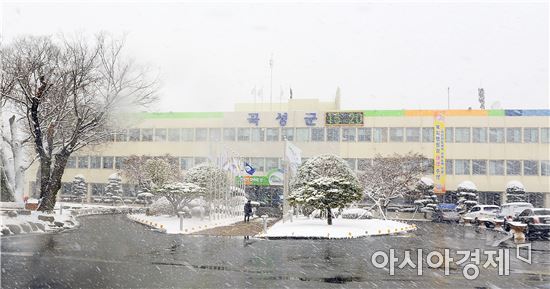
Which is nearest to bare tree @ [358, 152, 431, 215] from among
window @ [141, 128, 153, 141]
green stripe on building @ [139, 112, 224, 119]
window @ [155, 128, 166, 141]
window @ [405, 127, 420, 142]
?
window @ [405, 127, 420, 142]

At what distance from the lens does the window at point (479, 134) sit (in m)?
51.6

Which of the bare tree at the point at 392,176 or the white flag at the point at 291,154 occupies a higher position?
the white flag at the point at 291,154

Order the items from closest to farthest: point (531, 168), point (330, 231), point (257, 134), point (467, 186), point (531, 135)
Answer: point (330, 231) → point (467, 186) → point (531, 168) → point (531, 135) → point (257, 134)

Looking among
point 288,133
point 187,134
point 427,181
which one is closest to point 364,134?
point 288,133

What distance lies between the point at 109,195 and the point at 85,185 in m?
6.29

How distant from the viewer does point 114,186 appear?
56969mm

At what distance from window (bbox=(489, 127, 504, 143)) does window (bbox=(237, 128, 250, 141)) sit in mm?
25396

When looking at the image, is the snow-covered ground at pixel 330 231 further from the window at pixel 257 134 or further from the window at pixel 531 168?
the window at pixel 257 134

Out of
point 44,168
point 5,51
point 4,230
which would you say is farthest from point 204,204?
point 4,230

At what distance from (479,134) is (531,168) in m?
5.88

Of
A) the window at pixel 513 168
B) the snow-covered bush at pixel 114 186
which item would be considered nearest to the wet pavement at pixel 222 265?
the window at pixel 513 168

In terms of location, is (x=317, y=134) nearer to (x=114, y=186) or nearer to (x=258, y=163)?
(x=258, y=163)

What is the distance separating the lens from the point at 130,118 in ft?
110

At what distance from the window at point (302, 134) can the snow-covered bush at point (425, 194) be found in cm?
1339
